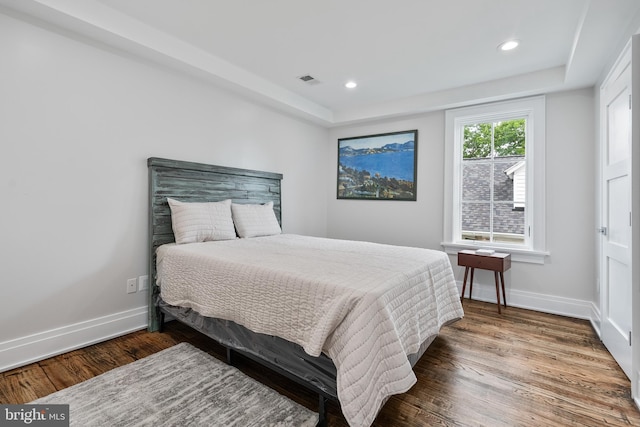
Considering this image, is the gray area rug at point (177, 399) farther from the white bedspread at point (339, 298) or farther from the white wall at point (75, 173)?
the white wall at point (75, 173)

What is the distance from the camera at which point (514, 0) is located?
6.57ft

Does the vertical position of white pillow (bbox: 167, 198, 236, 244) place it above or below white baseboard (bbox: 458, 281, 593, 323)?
above

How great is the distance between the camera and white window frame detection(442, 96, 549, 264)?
320 cm

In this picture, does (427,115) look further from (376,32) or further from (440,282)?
(440,282)

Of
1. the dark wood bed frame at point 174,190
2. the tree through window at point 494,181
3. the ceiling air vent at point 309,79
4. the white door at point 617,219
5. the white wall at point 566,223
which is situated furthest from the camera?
the tree through window at point 494,181

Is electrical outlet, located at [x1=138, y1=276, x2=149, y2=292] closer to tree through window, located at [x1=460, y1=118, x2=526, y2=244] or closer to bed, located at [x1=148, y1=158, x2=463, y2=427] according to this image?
bed, located at [x1=148, y1=158, x2=463, y2=427]

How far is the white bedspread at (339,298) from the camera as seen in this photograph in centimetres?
133

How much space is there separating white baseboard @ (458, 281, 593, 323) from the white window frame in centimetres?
38

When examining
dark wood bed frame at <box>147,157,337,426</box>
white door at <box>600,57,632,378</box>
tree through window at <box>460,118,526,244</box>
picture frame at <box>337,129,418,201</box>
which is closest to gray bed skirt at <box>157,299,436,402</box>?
dark wood bed frame at <box>147,157,337,426</box>

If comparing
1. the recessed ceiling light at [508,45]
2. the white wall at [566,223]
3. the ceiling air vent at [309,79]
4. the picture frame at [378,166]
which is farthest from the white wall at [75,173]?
the white wall at [566,223]

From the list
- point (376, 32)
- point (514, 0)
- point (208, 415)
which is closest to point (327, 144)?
point (376, 32)

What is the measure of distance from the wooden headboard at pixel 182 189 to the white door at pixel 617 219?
3161mm

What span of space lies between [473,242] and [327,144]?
99.7 inches

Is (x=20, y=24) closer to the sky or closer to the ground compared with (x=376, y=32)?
closer to the ground
